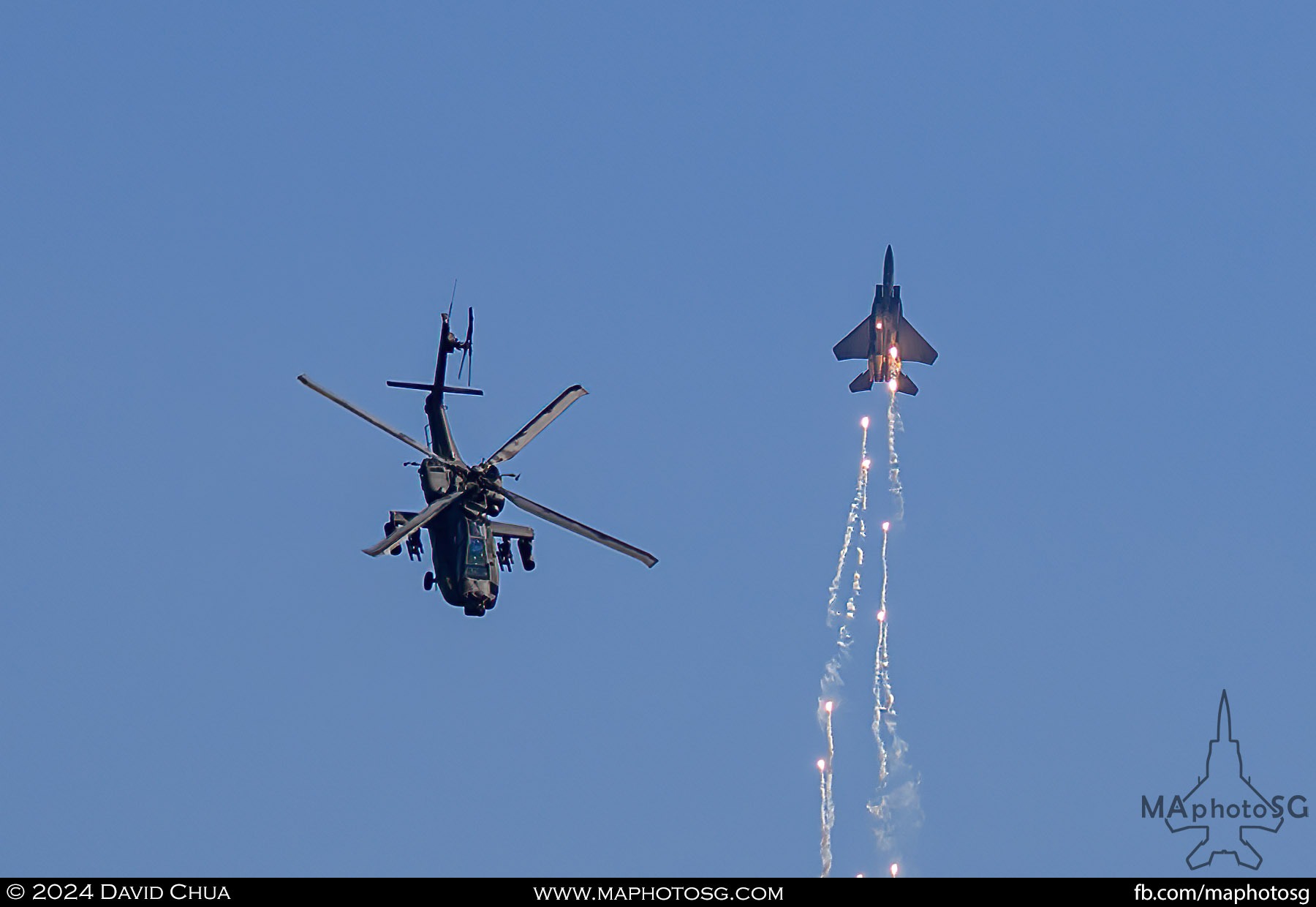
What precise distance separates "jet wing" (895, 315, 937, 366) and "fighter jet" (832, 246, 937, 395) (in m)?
0.03

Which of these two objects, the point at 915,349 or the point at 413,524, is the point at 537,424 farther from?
the point at 915,349

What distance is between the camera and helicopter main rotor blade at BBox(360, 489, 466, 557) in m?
88.9

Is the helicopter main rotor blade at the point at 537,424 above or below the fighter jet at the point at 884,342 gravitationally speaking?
below

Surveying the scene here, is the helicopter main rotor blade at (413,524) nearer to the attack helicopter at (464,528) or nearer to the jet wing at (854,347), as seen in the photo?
the attack helicopter at (464,528)

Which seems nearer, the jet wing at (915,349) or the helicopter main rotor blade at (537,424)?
the helicopter main rotor blade at (537,424)

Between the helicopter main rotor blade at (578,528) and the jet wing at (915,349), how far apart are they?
33052mm

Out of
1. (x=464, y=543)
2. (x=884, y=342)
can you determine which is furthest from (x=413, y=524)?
(x=884, y=342)

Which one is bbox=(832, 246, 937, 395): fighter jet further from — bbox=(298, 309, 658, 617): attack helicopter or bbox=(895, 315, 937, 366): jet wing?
bbox=(298, 309, 658, 617): attack helicopter

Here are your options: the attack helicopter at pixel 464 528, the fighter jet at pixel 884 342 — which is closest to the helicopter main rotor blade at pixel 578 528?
the attack helicopter at pixel 464 528

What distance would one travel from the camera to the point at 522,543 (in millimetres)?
92188

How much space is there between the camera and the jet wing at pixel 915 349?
123 m

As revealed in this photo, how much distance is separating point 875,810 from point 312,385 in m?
26.8
